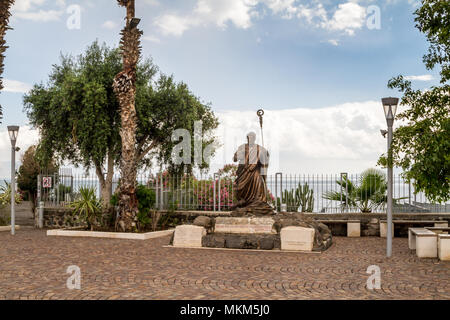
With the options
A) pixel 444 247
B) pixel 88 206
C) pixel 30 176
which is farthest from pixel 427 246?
pixel 30 176

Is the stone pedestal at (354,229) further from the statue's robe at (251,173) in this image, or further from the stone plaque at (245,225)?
the stone plaque at (245,225)

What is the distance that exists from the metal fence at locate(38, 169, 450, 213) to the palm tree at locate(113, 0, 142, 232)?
215 cm

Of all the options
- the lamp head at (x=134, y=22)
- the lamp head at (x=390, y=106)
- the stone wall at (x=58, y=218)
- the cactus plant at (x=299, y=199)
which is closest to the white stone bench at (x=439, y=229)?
the lamp head at (x=390, y=106)

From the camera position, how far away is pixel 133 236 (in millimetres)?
13789

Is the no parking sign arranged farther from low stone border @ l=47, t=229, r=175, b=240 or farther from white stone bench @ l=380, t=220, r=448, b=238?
white stone bench @ l=380, t=220, r=448, b=238

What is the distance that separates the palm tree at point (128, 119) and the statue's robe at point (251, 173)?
414 cm

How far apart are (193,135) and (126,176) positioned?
9.27 m

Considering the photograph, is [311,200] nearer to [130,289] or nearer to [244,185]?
[244,185]

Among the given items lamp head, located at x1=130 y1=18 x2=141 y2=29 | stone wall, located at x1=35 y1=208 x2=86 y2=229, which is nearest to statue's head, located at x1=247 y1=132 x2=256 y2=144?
lamp head, located at x1=130 y1=18 x2=141 y2=29

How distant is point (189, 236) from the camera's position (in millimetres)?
11875

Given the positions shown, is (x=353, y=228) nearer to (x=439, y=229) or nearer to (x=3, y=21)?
(x=439, y=229)

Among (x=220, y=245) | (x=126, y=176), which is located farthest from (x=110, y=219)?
(x=220, y=245)

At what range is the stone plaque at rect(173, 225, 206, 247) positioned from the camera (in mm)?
11852
